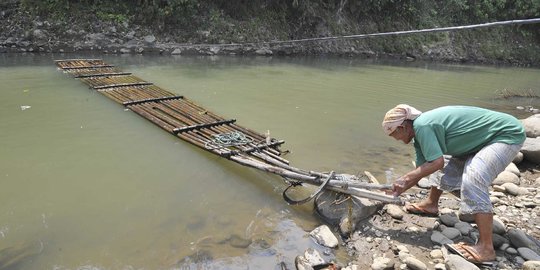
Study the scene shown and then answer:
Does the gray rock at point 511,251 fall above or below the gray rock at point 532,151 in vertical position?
below

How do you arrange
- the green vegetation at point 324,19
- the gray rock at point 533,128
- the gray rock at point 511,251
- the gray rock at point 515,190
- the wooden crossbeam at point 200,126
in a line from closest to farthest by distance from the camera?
1. the gray rock at point 511,251
2. the gray rock at point 515,190
3. the wooden crossbeam at point 200,126
4. the gray rock at point 533,128
5. the green vegetation at point 324,19

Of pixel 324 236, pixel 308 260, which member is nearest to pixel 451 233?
pixel 324 236

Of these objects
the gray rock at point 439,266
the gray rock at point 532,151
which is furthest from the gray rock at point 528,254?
the gray rock at point 532,151

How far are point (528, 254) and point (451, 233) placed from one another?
0.54 meters

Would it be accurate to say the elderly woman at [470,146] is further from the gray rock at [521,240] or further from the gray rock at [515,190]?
the gray rock at [515,190]

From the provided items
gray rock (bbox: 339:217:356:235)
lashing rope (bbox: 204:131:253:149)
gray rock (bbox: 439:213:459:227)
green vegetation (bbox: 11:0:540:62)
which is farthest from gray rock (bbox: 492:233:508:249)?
green vegetation (bbox: 11:0:540:62)

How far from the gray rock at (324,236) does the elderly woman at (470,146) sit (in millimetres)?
672

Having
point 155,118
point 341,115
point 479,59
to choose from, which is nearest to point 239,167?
point 155,118

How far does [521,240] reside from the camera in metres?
2.99

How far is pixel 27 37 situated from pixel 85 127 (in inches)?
325

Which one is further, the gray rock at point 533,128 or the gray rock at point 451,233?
the gray rock at point 533,128

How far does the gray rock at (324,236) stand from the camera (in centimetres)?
316

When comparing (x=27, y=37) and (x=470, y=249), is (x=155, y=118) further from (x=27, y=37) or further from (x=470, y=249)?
(x=27, y=37)

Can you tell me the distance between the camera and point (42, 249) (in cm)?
294
